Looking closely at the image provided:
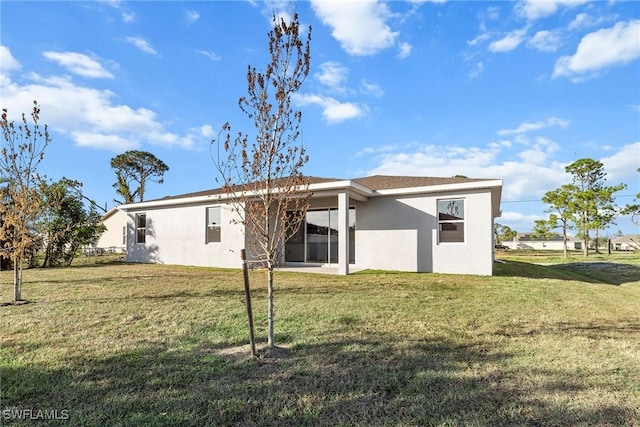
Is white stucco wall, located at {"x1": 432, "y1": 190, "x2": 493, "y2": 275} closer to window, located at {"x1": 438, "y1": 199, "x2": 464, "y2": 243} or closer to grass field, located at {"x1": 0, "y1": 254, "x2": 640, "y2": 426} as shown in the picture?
window, located at {"x1": 438, "y1": 199, "x2": 464, "y2": 243}

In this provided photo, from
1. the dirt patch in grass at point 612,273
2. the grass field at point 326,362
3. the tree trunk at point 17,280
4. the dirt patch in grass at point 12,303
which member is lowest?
the dirt patch in grass at point 612,273

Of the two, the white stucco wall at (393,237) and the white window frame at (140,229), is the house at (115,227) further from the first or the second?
the white stucco wall at (393,237)

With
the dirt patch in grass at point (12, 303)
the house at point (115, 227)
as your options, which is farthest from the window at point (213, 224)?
the house at point (115, 227)

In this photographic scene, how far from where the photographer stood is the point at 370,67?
11797 millimetres

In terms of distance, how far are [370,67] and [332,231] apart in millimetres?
6339

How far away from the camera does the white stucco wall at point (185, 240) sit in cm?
1434

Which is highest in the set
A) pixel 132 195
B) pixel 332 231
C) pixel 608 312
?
pixel 132 195

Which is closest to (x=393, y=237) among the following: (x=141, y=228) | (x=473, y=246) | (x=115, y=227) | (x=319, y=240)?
(x=473, y=246)

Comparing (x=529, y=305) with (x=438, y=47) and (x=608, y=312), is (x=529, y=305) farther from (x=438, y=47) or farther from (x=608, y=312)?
(x=438, y=47)

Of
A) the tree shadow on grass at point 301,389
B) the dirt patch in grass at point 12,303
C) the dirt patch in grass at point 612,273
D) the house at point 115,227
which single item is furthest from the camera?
the house at point 115,227

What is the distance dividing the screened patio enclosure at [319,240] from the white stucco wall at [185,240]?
2.49m

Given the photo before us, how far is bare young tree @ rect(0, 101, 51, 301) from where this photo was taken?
700 cm

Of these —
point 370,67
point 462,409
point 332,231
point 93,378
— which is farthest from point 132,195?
point 462,409

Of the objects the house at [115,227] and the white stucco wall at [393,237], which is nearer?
the white stucco wall at [393,237]
